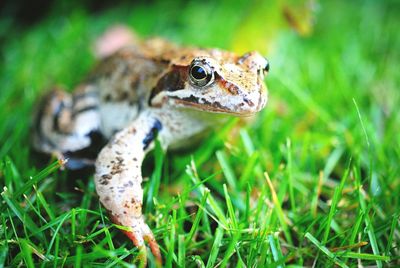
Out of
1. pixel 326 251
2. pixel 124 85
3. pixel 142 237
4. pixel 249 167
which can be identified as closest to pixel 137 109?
pixel 124 85

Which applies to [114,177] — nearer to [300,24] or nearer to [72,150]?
[72,150]

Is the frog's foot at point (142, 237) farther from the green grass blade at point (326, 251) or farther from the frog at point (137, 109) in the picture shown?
the green grass blade at point (326, 251)

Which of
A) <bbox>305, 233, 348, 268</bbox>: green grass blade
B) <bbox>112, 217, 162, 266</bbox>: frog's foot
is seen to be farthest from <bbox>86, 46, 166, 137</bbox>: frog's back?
<bbox>305, 233, 348, 268</bbox>: green grass blade

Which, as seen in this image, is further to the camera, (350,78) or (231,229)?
(350,78)

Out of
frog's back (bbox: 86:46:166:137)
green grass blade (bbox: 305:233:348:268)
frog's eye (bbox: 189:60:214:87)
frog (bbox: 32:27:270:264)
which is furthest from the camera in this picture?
frog's back (bbox: 86:46:166:137)

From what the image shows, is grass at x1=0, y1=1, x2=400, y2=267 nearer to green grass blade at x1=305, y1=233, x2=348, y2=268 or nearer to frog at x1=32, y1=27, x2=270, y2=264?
green grass blade at x1=305, y1=233, x2=348, y2=268

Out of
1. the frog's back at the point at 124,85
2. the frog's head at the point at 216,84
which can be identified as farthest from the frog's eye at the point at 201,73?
the frog's back at the point at 124,85

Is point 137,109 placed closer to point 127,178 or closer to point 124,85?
point 124,85

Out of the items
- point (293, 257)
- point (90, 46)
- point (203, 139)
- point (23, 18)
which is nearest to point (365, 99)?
point (203, 139)
